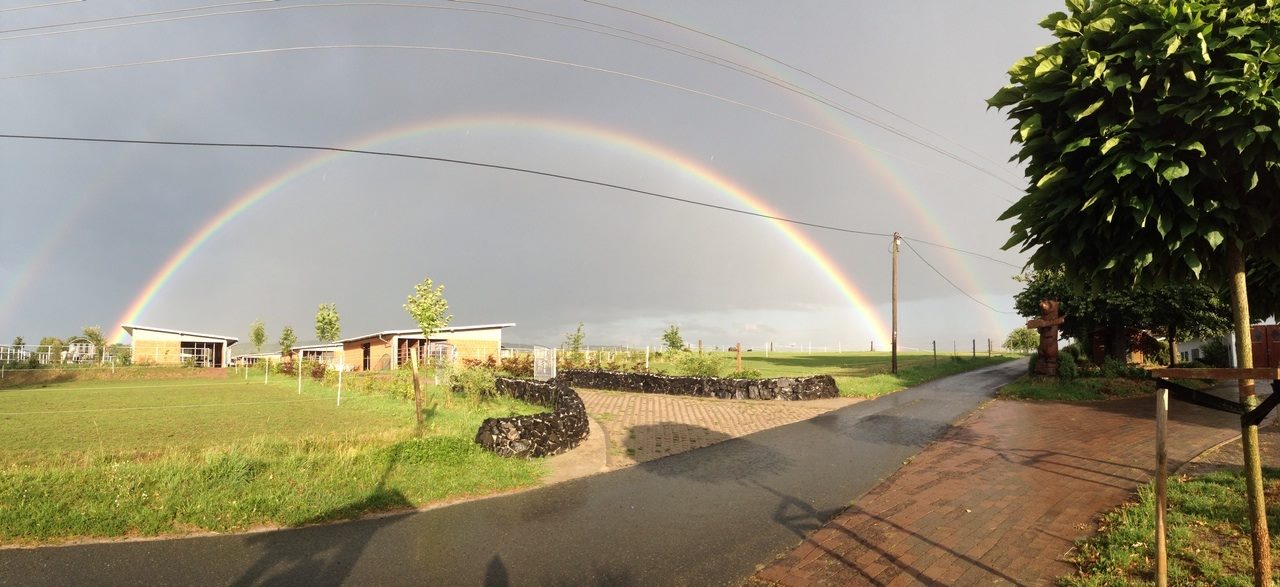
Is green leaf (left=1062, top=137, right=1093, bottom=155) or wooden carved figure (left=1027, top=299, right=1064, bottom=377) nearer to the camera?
green leaf (left=1062, top=137, right=1093, bottom=155)

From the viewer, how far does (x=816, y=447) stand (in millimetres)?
10883

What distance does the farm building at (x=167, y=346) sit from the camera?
1797 inches

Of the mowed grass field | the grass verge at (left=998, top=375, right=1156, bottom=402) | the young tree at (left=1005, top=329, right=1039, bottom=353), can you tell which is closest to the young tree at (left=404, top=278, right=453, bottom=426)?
the mowed grass field

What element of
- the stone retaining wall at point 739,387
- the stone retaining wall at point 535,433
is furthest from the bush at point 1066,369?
the stone retaining wall at point 535,433

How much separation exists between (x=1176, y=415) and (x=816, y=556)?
→ 458 inches

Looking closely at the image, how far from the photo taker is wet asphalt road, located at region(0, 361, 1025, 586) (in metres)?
5.03

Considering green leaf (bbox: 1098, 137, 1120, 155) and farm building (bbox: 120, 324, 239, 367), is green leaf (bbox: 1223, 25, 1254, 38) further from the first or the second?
farm building (bbox: 120, 324, 239, 367)

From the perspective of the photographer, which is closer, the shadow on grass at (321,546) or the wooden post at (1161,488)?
the wooden post at (1161,488)

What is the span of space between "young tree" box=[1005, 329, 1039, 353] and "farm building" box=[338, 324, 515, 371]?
7192 centimetres

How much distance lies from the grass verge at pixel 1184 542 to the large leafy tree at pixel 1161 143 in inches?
45.6

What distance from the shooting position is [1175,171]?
349 centimetres

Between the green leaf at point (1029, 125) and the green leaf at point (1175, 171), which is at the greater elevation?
the green leaf at point (1029, 125)

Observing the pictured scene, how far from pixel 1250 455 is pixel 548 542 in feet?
18.0

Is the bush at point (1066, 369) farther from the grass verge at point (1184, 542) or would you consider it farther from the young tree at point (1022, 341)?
the young tree at point (1022, 341)
